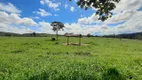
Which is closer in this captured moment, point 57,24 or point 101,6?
point 101,6

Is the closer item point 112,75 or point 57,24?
point 112,75

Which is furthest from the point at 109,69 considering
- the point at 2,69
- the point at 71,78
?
the point at 2,69

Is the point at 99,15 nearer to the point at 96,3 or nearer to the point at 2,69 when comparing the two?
the point at 96,3

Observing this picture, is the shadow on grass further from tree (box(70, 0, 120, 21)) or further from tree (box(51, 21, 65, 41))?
tree (box(51, 21, 65, 41))

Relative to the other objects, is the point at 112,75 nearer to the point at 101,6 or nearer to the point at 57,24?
the point at 101,6

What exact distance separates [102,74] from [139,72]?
280 cm

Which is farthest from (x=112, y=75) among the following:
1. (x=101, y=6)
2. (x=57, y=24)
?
(x=57, y=24)

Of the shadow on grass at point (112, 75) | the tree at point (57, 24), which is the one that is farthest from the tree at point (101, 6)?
the tree at point (57, 24)

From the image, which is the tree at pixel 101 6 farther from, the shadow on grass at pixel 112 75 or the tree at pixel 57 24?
the tree at pixel 57 24

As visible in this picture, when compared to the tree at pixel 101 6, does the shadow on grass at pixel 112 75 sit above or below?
below

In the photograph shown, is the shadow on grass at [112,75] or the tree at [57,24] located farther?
the tree at [57,24]

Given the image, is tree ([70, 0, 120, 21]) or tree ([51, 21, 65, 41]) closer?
tree ([70, 0, 120, 21])

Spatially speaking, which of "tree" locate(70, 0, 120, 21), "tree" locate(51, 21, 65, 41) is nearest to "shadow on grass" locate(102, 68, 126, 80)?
"tree" locate(70, 0, 120, 21)

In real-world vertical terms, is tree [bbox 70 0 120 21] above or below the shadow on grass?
above
